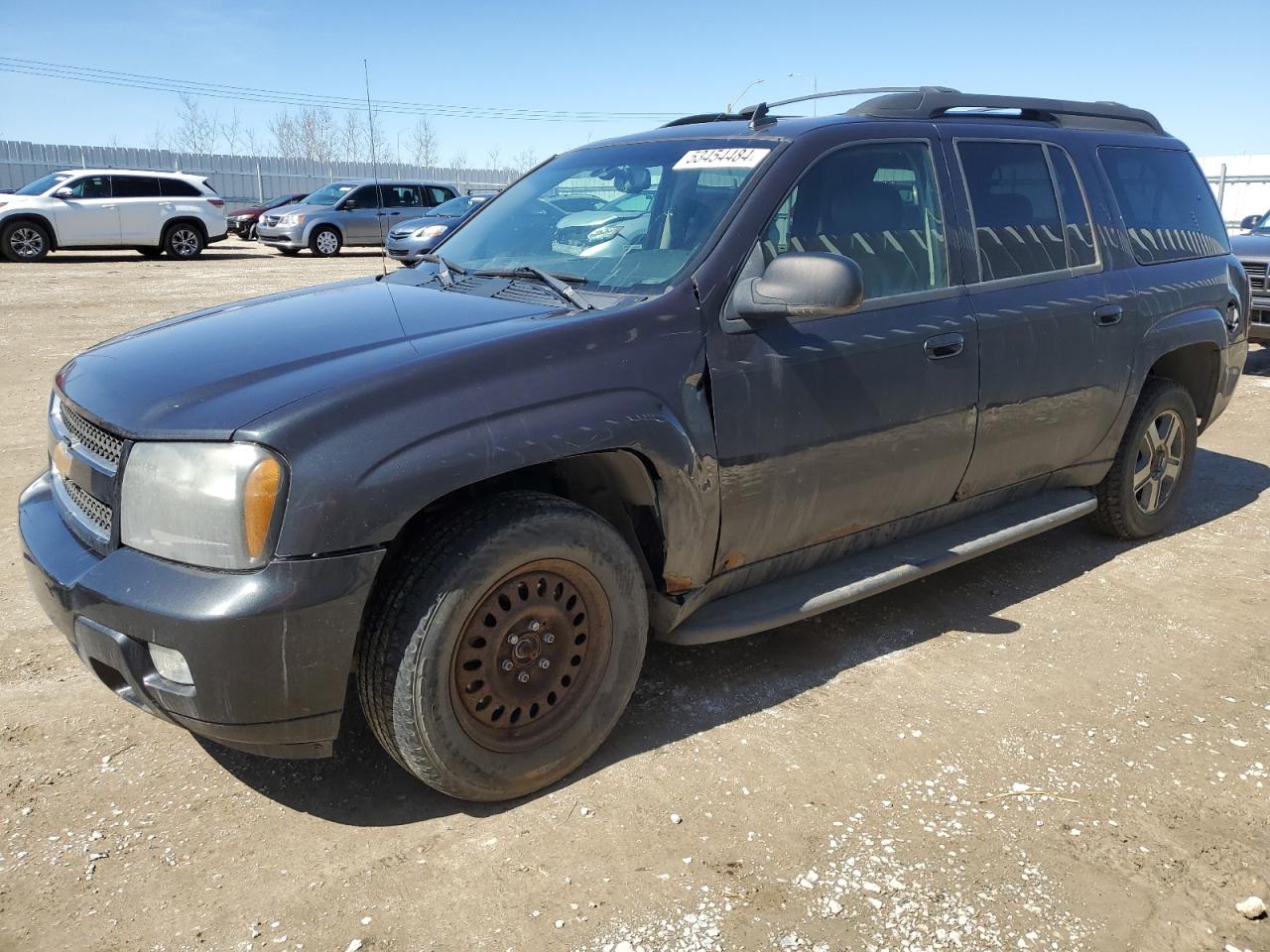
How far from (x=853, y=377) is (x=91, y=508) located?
2.29 metres

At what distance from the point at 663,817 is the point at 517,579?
78 cm

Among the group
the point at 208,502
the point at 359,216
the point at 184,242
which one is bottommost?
the point at 184,242

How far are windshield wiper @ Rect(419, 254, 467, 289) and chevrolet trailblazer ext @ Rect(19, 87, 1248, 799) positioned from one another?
3 centimetres

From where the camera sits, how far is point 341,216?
74.2 feet

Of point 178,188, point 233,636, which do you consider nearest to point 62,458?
point 233,636

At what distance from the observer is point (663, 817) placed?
9.35 ft

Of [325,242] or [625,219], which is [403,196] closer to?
[325,242]

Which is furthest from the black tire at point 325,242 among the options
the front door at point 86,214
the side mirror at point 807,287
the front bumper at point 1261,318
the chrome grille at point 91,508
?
the side mirror at point 807,287

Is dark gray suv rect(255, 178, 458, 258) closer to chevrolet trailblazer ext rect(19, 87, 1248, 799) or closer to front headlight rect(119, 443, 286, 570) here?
chevrolet trailblazer ext rect(19, 87, 1248, 799)

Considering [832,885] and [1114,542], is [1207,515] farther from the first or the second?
[832,885]

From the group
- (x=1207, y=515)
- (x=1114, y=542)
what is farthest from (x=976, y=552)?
(x=1207, y=515)

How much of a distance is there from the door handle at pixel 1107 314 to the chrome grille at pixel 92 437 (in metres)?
3.64

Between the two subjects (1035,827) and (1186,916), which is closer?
(1186,916)

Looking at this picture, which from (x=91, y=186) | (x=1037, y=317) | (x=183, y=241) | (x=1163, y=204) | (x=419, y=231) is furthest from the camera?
(x=183, y=241)
